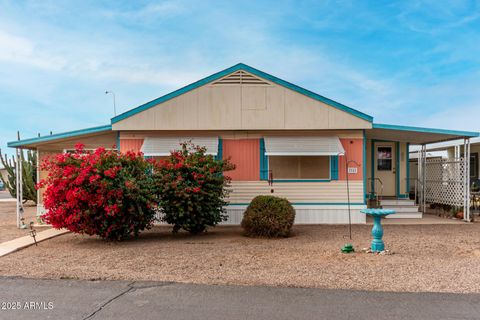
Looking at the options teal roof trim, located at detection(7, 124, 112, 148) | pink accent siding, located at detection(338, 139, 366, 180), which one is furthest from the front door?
teal roof trim, located at detection(7, 124, 112, 148)

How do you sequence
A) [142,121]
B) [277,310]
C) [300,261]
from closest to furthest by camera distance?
[277,310] < [300,261] < [142,121]

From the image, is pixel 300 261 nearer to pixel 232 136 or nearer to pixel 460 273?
pixel 460 273

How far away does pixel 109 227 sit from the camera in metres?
7.86

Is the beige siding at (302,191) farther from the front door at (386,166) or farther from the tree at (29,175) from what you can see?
the tree at (29,175)

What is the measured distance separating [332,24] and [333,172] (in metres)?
4.71

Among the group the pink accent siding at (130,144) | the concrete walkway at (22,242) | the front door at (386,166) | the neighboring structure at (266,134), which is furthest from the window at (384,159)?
the concrete walkway at (22,242)

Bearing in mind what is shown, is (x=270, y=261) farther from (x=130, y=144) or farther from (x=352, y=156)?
(x=130, y=144)

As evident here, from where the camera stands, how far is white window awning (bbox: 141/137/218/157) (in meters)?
10.3

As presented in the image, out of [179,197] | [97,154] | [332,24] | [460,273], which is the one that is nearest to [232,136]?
[179,197]

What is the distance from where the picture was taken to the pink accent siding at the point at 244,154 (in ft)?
34.9

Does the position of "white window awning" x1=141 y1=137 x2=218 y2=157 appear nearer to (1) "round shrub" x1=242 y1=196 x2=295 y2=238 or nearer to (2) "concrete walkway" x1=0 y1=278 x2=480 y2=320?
(1) "round shrub" x1=242 y1=196 x2=295 y2=238

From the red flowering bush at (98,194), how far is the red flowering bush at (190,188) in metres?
0.38

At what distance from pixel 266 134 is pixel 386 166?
4.90m

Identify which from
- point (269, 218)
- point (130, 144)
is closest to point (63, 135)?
point (130, 144)
